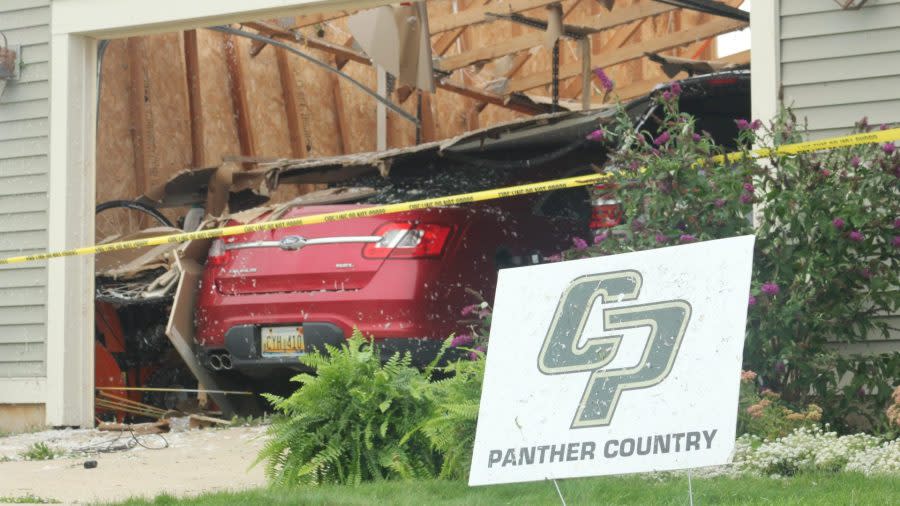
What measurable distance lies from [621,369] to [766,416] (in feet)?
7.10

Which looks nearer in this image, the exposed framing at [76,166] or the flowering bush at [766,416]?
the flowering bush at [766,416]

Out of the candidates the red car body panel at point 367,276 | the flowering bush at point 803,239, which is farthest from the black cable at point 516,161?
the flowering bush at point 803,239

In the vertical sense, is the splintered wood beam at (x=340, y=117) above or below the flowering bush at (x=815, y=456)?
above

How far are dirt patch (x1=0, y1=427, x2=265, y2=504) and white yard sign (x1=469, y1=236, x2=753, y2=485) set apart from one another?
211 centimetres

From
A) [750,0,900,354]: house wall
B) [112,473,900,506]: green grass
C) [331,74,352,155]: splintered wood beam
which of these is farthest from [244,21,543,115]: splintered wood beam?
[112,473,900,506]: green grass

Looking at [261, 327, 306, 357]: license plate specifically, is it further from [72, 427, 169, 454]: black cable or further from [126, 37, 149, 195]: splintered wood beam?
[126, 37, 149, 195]: splintered wood beam

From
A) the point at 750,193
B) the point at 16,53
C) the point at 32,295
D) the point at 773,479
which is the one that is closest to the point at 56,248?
the point at 32,295

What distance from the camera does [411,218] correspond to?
8070 mm

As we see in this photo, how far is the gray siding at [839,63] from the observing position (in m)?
7.03

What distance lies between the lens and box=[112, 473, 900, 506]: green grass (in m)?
4.64

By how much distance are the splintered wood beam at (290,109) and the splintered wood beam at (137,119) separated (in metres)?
2.30

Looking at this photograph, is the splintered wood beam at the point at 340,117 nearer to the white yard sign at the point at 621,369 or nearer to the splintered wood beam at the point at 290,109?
the splintered wood beam at the point at 290,109

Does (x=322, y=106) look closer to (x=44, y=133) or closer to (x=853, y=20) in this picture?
(x=44, y=133)

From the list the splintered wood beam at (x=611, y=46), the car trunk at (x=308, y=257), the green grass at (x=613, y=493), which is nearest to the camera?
the green grass at (x=613, y=493)
